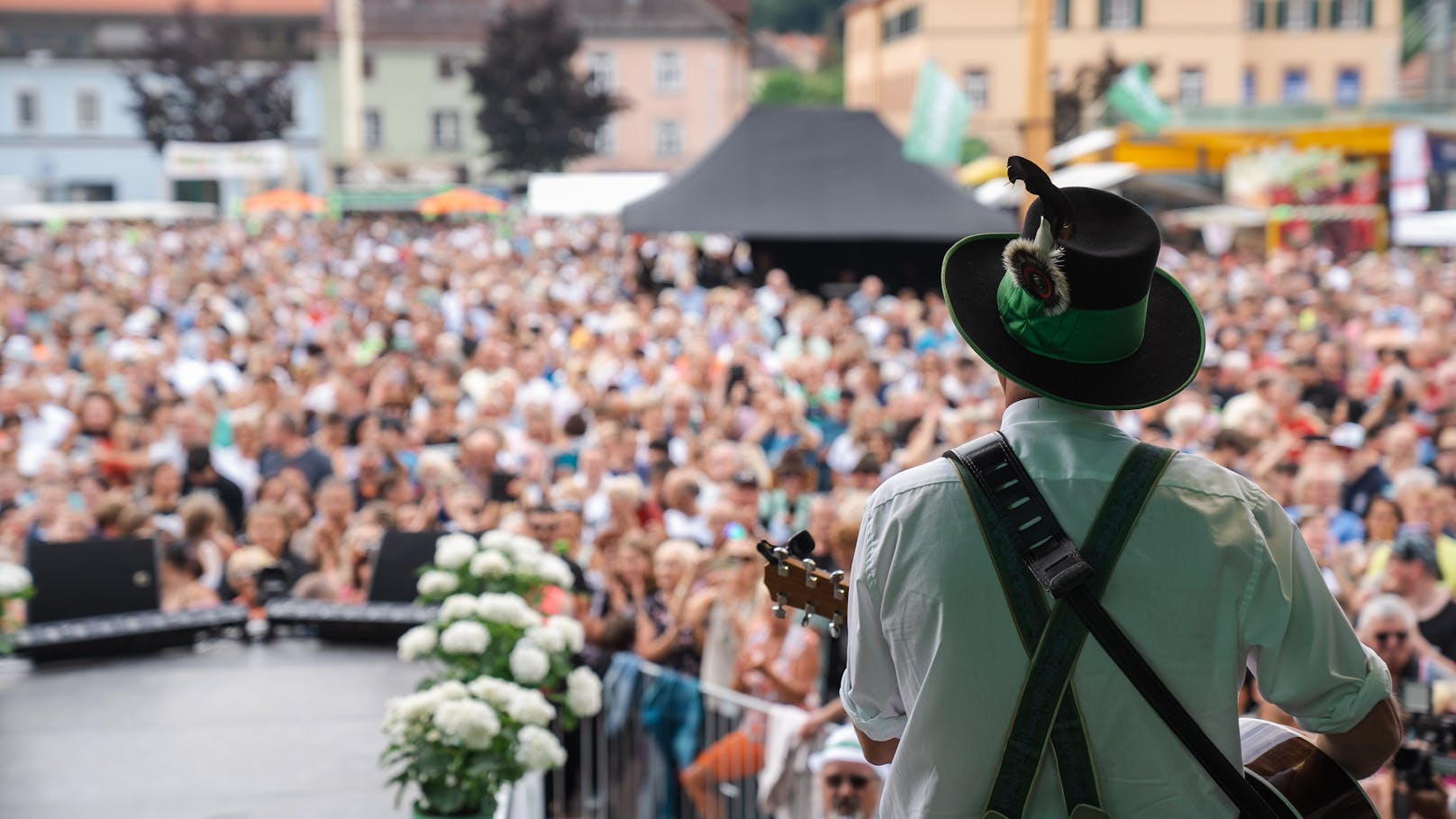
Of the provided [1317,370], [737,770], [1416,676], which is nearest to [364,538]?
[737,770]

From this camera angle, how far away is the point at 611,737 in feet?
22.9

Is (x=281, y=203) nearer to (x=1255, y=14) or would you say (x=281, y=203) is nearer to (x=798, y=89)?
(x=1255, y=14)

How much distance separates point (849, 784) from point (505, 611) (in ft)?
4.36

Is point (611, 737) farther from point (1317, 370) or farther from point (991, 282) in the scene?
point (1317, 370)

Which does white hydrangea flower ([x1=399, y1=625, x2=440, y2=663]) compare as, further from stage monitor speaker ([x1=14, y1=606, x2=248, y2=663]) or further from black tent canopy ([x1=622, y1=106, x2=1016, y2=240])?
black tent canopy ([x1=622, y1=106, x2=1016, y2=240])

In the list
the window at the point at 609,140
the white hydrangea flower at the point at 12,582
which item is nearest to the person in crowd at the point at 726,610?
the white hydrangea flower at the point at 12,582

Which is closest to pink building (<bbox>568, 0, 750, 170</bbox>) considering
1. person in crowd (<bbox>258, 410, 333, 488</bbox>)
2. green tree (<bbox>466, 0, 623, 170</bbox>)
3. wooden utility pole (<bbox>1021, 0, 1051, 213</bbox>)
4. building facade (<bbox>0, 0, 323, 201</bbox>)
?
green tree (<bbox>466, 0, 623, 170</bbox>)

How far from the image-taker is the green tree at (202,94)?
7125cm

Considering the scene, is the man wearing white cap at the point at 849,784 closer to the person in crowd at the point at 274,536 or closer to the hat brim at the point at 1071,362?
the hat brim at the point at 1071,362

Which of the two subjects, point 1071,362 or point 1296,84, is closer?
point 1071,362

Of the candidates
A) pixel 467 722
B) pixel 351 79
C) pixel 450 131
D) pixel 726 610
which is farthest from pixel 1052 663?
pixel 450 131

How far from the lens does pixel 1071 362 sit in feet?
7.38

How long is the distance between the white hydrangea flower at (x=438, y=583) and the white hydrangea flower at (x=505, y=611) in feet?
1.30

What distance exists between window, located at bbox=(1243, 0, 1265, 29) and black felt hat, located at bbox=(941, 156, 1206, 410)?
7329cm
